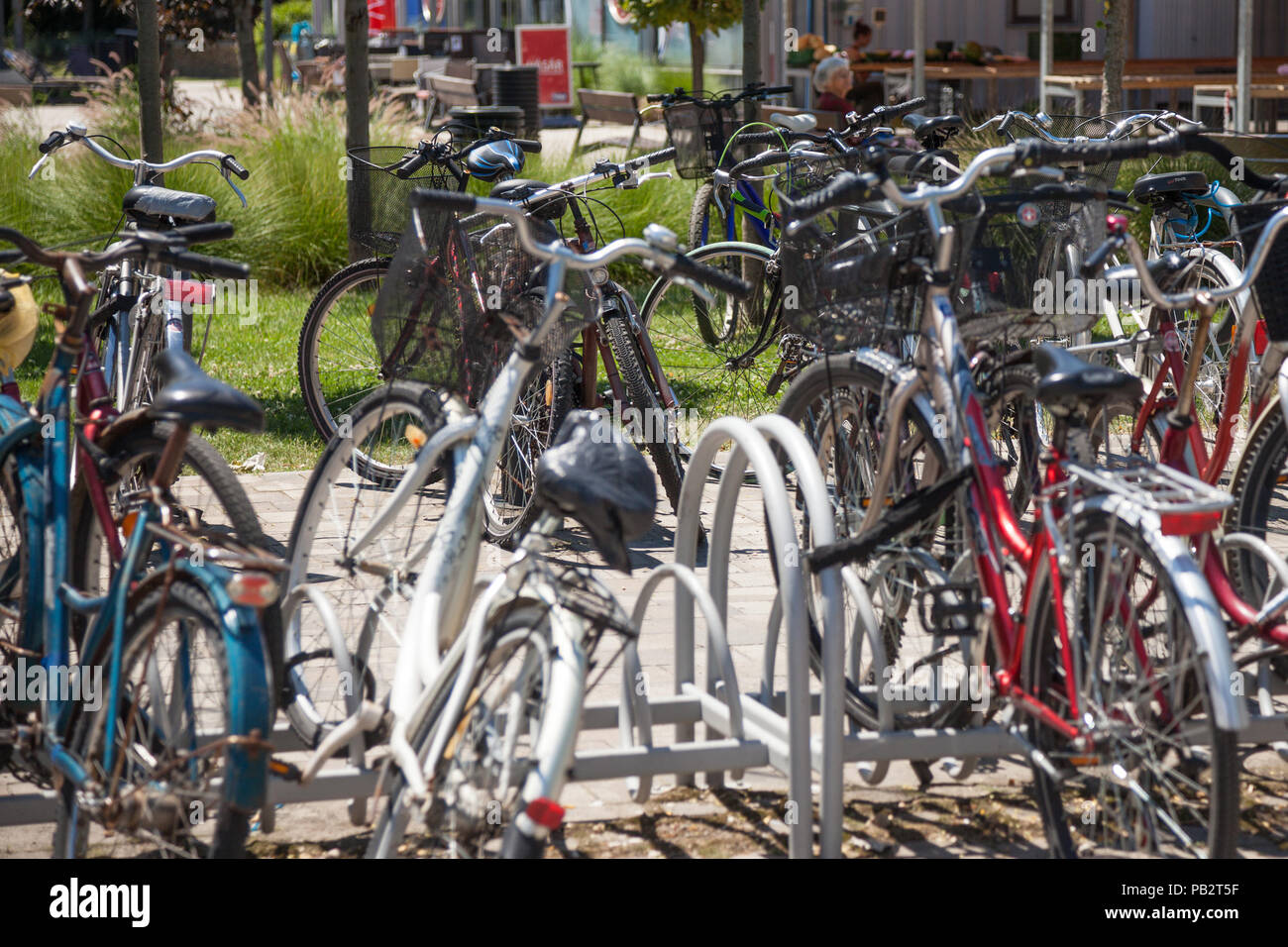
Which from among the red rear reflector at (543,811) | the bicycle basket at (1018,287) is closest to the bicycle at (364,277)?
the bicycle basket at (1018,287)

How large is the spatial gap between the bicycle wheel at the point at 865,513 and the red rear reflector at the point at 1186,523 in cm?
54

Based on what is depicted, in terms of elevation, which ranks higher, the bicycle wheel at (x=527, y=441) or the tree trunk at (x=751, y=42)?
the tree trunk at (x=751, y=42)

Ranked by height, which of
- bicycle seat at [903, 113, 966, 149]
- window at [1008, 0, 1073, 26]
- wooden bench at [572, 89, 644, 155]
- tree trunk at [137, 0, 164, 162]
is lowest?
bicycle seat at [903, 113, 966, 149]

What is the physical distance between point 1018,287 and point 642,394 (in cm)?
199

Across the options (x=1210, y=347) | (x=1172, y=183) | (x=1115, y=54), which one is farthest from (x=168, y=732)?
(x=1115, y=54)

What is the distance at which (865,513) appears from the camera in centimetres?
366

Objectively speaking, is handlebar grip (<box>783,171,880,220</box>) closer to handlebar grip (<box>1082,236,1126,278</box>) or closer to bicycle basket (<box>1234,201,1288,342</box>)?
handlebar grip (<box>1082,236,1126,278</box>)

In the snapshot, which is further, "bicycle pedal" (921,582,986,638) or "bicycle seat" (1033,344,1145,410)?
"bicycle pedal" (921,582,986,638)

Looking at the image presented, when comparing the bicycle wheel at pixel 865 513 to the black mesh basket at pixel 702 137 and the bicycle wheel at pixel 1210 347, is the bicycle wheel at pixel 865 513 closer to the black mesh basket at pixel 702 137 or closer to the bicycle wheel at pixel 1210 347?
the bicycle wheel at pixel 1210 347

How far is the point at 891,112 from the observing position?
6551mm

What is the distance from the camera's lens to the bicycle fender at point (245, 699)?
2582 mm

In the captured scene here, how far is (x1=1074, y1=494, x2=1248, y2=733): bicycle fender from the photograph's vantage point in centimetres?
254

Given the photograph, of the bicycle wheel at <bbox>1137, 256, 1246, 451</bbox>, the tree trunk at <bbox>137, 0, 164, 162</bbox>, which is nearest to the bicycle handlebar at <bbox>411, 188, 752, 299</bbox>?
the bicycle wheel at <bbox>1137, 256, 1246, 451</bbox>

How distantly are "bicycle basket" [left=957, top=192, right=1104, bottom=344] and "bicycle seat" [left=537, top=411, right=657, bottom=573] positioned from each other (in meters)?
1.12
